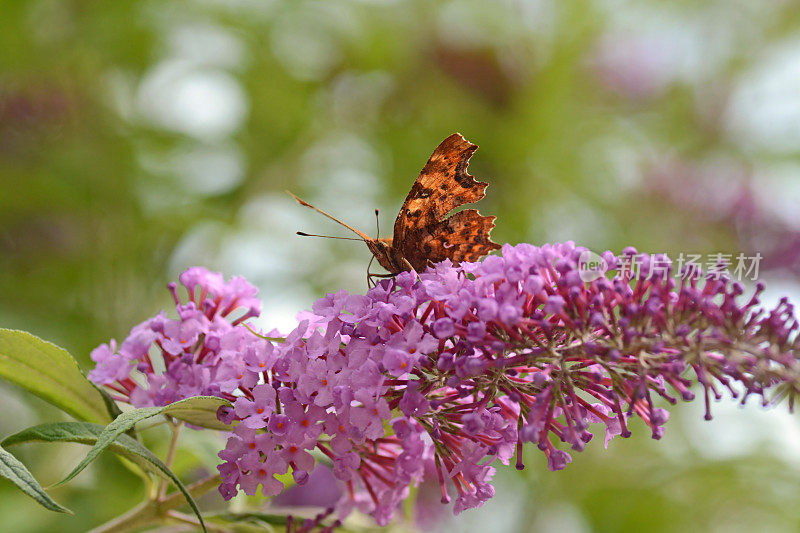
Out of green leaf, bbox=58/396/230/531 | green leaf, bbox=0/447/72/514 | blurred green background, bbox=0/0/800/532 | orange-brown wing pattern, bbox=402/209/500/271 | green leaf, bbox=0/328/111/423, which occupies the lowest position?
green leaf, bbox=0/447/72/514

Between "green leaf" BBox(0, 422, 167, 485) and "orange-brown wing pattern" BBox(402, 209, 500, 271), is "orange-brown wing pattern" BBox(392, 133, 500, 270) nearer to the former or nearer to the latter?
"orange-brown wing pattern" BBox(402, 209, 500, 271)

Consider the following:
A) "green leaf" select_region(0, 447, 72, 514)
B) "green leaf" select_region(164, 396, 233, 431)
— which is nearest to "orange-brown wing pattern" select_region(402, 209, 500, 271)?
"green leaf" select_region(164, 396, 233, 431)

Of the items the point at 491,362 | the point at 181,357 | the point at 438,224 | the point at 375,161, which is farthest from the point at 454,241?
the point at 375,161

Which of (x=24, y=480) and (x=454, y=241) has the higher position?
(x=454, y=241)

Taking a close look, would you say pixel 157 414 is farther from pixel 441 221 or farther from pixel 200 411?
pixel 441 221

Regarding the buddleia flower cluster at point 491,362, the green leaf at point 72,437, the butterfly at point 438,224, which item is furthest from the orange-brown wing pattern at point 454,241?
the green leaf at point 72,437

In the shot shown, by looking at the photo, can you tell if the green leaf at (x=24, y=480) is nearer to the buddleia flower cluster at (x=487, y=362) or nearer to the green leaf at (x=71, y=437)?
the green leaf at (x=71, y=437)

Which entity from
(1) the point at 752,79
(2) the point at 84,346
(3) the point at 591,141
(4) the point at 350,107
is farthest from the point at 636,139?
(2) the point at 84,346
